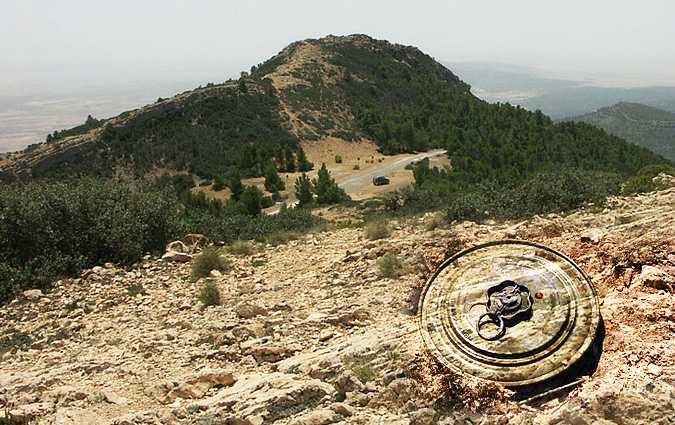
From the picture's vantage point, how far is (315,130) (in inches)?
1887

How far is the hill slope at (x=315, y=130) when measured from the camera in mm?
38031

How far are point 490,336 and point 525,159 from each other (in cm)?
3445

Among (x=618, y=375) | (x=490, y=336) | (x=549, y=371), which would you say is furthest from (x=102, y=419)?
(x=618, y=375)

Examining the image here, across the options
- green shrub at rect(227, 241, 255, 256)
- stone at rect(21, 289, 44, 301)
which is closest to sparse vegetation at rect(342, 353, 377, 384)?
green shrub at rect(227, 241, 255, 256)

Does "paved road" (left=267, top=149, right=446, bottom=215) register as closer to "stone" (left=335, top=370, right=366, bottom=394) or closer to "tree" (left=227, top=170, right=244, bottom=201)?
"tree" (left=227, top=170, right=244, bottom=201)

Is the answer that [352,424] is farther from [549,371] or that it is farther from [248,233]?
[248,233]

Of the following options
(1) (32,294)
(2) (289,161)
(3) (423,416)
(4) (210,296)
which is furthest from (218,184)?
(3) (423,416)

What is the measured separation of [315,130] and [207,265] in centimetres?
3855

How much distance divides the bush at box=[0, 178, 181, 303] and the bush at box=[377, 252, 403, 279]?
234 inches

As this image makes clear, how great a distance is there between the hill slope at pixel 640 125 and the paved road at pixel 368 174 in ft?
276

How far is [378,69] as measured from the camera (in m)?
65.7

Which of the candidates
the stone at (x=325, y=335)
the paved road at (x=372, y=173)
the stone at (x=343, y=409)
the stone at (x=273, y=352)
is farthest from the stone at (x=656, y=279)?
the paved road at (x=372, y=173)

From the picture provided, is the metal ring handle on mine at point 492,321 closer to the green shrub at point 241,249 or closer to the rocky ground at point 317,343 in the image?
the rocky ground at point 317,343

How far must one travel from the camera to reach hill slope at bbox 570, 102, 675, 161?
120m
